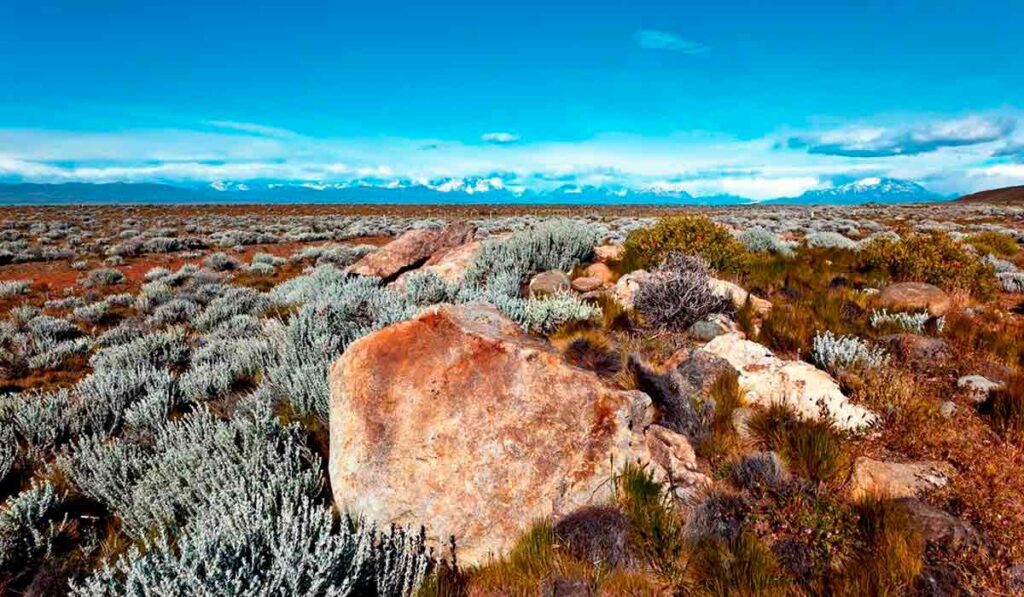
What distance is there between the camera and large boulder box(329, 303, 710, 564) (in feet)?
11.1

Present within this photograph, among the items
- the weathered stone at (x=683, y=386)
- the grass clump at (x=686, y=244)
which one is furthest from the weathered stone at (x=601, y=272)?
the weathered stone at (x=683, y=386)

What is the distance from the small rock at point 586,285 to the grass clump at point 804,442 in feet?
18.1

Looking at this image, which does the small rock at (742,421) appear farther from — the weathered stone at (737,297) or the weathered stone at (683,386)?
the weathered stone at (737,297)

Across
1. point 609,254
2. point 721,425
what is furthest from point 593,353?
point 609,254

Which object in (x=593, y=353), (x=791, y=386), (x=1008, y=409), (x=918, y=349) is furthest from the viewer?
(x=593, y=353)

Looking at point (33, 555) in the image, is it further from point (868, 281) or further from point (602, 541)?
point (868, 281)

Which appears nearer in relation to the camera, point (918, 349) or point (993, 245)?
point (918, 349)

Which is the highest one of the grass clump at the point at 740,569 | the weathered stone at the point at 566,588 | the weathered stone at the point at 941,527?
the weathered stone at the point at 941,527

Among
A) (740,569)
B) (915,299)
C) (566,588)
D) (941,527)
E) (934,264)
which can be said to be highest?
(934,264)

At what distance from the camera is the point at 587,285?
966 centimetres

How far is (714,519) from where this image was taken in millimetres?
3193

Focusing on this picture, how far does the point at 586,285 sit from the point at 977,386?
6025mm

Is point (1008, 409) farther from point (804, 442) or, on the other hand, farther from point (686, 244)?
point (686, 244)

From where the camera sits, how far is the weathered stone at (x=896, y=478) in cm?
328
